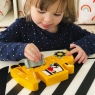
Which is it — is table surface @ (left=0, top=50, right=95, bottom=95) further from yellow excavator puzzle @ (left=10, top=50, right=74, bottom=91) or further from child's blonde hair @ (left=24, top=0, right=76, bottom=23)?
child's blonde hair @ (left=24, top=0, right=76, bottom=23)

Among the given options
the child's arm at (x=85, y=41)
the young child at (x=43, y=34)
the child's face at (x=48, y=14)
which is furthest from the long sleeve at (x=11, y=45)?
the child's arm at (x=85, y=41)

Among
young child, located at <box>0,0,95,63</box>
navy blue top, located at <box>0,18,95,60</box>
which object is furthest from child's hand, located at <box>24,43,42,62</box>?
navy blue top, located at <box>0,18,95,60</box>

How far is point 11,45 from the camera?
639 mm

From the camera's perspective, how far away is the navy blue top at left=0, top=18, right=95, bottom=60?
709 millimetres

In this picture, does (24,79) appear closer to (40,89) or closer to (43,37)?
(40,89)

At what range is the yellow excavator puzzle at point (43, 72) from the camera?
1.65 feet

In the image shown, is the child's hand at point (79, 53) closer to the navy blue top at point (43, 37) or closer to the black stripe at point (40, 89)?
the navy blue top at point (43, 37)

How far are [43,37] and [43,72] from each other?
270 millimetres

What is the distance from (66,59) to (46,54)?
9 cm

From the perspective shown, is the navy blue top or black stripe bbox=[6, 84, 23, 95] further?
the navy blue top

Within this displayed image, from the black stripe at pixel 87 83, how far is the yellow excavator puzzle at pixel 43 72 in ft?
0.15

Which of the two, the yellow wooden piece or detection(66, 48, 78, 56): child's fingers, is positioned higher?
detection(66, 48, 78, 56): child's fingers

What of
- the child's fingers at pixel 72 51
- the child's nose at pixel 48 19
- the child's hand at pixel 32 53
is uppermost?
the child's nose at pixel 48 19

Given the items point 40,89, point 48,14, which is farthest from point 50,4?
point 40,89
